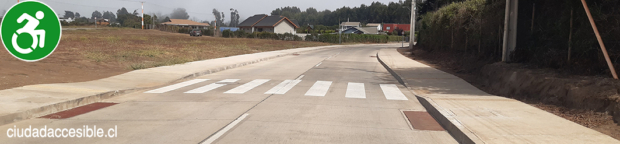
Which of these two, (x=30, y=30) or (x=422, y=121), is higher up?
(x=30, y=30)

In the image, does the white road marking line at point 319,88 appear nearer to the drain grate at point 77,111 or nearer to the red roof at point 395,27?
the drain grate at point 77,111

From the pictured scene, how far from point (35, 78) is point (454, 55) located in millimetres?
18571

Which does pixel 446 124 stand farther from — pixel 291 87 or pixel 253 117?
pixel 291 87

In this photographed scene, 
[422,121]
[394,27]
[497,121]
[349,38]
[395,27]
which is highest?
[394,27]

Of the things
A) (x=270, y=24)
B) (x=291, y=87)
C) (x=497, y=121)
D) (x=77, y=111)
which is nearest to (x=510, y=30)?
(x=291, y=87)

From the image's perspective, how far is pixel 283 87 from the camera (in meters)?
12.4

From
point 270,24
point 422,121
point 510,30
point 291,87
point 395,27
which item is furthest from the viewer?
point 395,27

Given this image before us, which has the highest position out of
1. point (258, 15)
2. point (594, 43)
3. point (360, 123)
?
point (258, 15)

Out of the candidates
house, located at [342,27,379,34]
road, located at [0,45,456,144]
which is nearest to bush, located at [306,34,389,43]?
house, located at [342,27,379,34]

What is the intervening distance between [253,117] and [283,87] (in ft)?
15.6

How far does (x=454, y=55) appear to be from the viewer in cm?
2277

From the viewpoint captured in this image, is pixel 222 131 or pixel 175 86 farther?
pixel 175 86

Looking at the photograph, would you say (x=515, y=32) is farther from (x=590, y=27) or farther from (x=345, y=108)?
(x=345, y=108)

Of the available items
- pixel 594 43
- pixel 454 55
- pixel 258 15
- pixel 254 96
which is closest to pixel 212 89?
pixel 254 96
